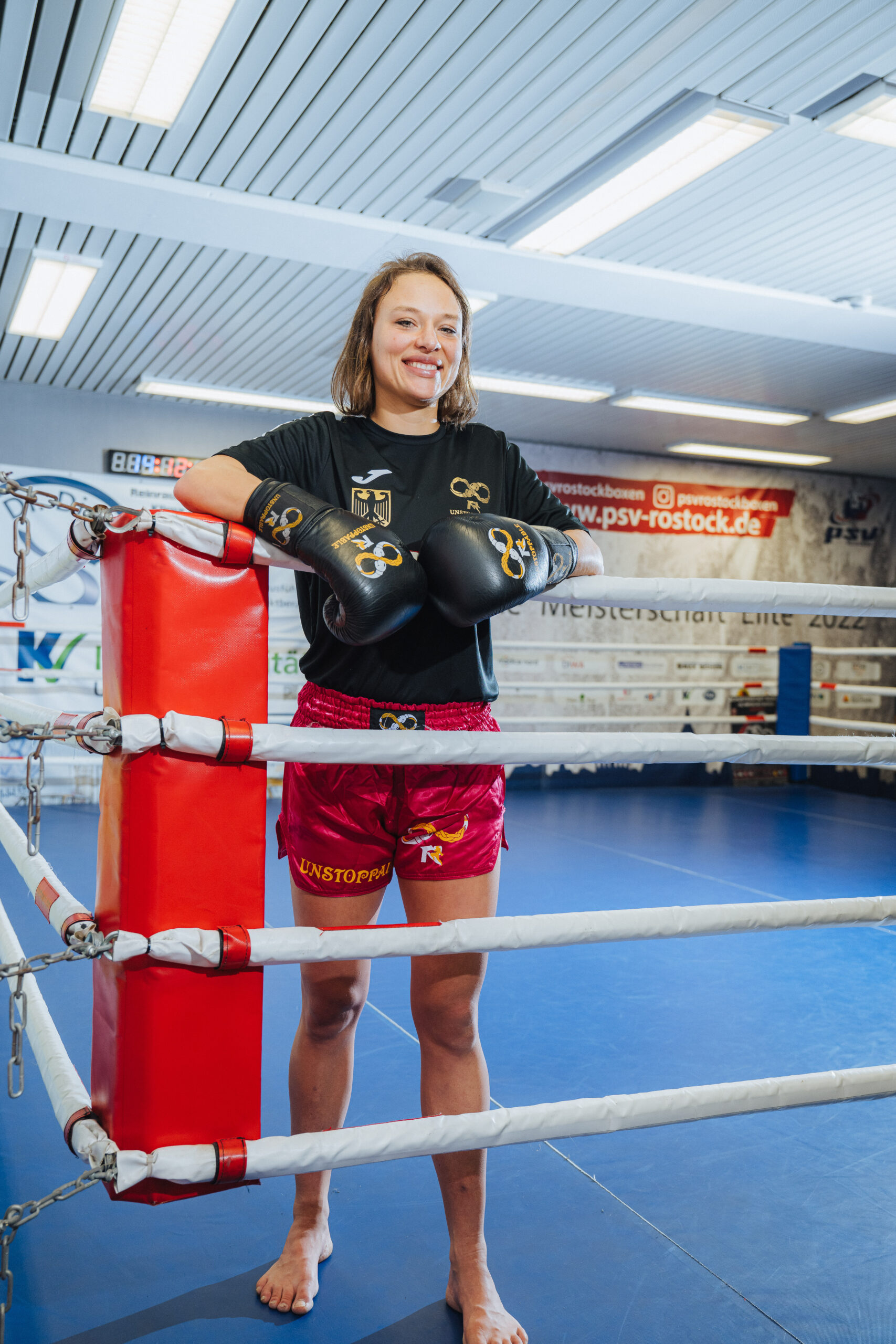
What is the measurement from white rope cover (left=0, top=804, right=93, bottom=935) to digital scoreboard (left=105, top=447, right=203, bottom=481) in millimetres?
5369

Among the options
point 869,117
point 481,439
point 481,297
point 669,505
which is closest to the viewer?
point 481,439

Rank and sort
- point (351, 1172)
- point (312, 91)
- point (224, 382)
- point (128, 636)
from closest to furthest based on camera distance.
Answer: point (128, 636) → point (351, 1172) → point (312, 91) → point (224, 382)

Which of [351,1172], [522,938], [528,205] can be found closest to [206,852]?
[522,938]

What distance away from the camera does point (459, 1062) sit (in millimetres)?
1246

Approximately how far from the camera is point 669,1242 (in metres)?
1.45

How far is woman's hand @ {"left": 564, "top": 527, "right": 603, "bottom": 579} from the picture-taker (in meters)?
1.15

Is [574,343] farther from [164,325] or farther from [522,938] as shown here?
[522,938]

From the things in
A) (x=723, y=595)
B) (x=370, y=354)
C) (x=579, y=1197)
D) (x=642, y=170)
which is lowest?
(x=579, y=1197)

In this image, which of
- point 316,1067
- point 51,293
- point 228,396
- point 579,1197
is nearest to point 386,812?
point 316,1067

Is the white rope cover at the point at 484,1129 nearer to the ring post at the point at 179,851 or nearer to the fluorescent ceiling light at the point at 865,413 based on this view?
the ring post at the point at 179,851

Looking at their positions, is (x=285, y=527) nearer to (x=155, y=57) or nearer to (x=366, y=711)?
(x=366, y=711)

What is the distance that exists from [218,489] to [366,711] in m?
0.33

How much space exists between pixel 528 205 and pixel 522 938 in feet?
10.8

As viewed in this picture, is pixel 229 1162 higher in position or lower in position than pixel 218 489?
lower
